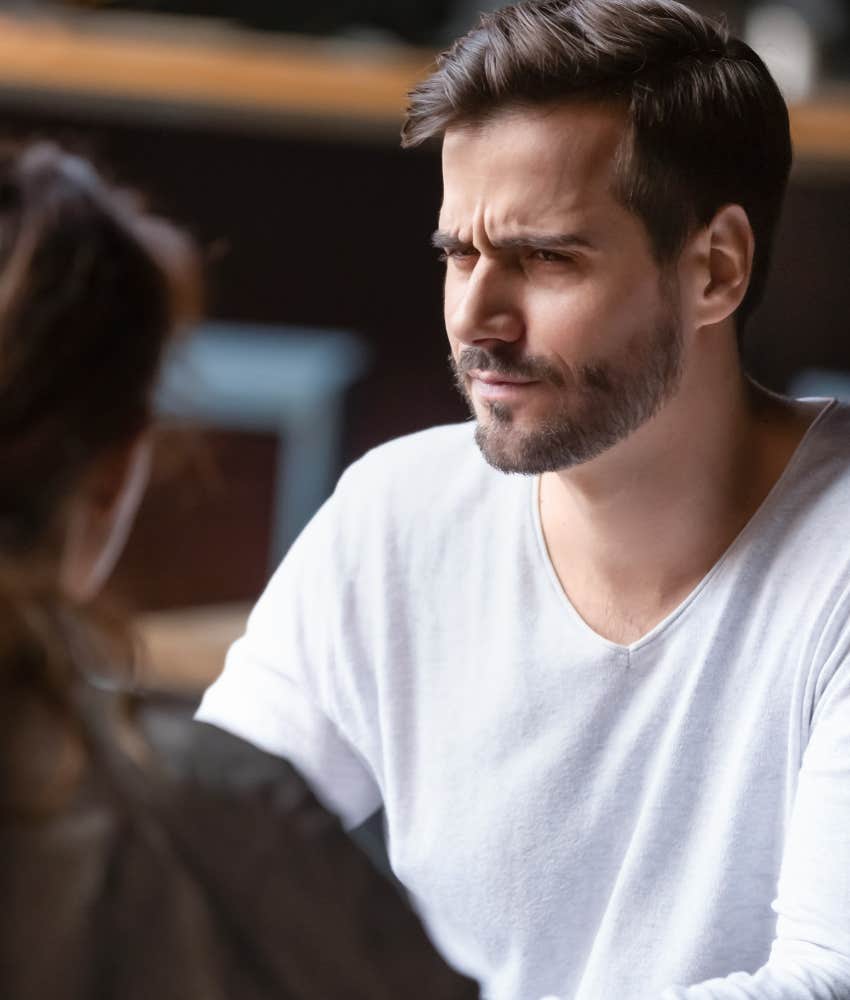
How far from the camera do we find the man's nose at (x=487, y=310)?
4.02 ft

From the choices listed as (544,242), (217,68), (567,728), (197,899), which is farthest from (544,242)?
(217,68)

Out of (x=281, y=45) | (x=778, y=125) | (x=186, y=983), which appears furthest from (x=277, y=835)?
(x=281, y=45)

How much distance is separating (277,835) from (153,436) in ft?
0.76

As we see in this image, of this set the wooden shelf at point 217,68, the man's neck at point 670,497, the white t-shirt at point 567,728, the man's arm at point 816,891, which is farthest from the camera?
the wooden shelf at point 217,68

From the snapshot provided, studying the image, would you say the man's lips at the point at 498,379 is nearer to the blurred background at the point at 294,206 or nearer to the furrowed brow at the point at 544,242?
the furrowed brow at the point at 544,242

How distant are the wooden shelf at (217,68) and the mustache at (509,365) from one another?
171cm

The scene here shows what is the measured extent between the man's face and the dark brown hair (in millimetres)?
16

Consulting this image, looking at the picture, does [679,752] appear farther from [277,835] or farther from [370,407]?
[370,407]

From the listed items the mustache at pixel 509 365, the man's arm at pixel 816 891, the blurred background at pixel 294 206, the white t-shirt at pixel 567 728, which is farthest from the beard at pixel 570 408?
the blurred background at pixel 294 206

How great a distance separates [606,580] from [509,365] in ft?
0.66

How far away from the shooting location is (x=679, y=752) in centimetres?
121

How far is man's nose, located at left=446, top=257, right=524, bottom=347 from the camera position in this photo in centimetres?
122

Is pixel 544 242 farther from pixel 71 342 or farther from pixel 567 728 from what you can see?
pixel 71 342

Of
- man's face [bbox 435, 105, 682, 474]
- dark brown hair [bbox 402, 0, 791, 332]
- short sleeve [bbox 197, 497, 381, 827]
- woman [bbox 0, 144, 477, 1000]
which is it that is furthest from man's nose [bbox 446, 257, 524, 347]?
woman [bbox 0, 144, 477, 1000]
